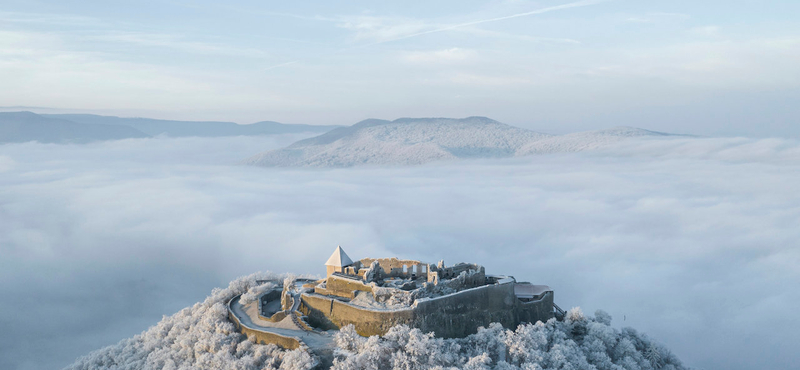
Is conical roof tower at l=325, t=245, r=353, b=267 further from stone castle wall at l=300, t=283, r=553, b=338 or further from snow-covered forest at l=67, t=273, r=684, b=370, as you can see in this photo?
snow-covered forest at l=67, t=273, r=684, b=370

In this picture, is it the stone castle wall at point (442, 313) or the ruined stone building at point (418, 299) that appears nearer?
the stone castle wall at point (442, 313)

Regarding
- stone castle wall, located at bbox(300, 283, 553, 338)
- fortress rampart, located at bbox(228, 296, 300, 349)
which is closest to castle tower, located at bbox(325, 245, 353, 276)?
stone castle wall, located at bbox(300, 283, 553, 338)

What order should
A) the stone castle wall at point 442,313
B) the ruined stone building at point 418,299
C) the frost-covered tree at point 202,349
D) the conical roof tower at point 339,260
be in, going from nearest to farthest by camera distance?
the stone castle wall at point 442,313
the ruined stone building at point 418,299
the frost-covered tree at point 202,349
the conical roof tower at point 339,260

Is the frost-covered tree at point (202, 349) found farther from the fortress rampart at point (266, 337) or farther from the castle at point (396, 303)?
the castle at point (396, 303)

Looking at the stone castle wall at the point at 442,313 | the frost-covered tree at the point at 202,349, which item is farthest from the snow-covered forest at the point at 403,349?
the stone castle wall at the point at 442,313

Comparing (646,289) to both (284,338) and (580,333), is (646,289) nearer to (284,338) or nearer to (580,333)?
(580,333)

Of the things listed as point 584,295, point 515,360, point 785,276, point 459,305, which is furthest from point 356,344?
point 785,276
